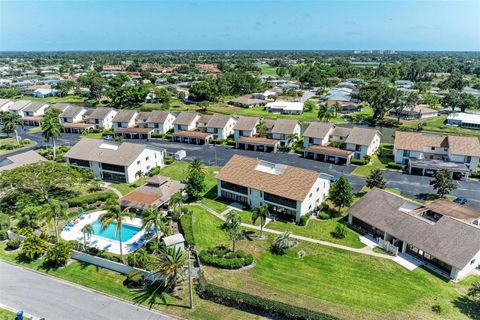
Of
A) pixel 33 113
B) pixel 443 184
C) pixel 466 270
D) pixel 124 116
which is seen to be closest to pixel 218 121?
pixel 124 116

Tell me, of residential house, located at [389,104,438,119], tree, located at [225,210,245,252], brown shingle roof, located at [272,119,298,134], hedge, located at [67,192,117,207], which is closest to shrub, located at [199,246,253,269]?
tree, located at [225,210,245,252]

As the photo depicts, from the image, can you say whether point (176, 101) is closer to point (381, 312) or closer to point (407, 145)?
point (407, 145)

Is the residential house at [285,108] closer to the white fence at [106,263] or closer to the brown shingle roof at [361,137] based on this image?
the brown shingle roof at [361,137]

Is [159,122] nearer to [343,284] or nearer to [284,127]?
[284,127]

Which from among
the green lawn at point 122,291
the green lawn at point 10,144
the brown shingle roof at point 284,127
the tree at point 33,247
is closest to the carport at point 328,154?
the brown shingle roof at point 284,127

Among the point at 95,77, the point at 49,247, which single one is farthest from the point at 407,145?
the point at 95,77

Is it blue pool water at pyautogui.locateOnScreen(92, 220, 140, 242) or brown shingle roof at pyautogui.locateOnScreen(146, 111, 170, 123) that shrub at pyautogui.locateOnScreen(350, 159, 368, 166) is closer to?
blue pool water at pyautogui.locateOnScreen(92, 220, 140, 242)
